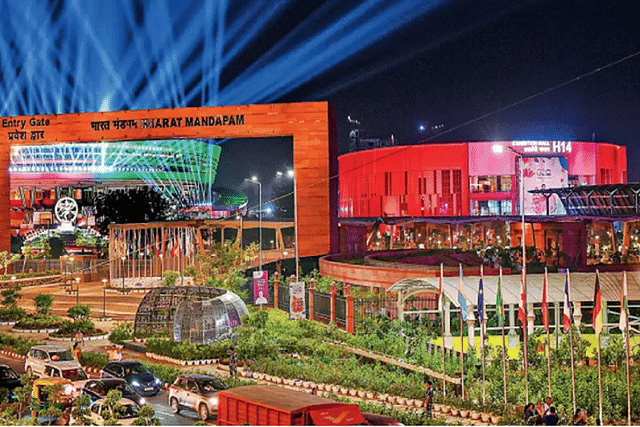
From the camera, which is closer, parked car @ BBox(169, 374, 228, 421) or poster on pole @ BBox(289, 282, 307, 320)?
parked car @ BBox(169, 374, 228, 421)

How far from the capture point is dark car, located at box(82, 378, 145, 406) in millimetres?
20719

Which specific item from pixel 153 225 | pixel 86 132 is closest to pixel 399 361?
pixel 153 225

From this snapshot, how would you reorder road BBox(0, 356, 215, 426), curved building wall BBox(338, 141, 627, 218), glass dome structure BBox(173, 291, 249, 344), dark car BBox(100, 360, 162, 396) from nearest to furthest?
road BBox(0, 356, 215, 426) → dark car BBox(100, 360, 162, 396) → glass dome structure BBox(173, 291, 249, 344) → curved building wall BBox(338, 141, 627, 218)

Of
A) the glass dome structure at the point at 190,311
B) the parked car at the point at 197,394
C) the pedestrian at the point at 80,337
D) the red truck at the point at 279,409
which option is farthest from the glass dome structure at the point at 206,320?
the red truck at the point at 279,409

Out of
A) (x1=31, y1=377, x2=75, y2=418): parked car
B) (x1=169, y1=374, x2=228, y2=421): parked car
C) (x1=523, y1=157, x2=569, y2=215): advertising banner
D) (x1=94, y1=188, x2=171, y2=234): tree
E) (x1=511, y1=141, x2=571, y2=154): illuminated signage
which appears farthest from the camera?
(x1=523, y1=157, x2=569, y2=215): advertising banner

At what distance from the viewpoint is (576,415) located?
Answer: 17.3 metres

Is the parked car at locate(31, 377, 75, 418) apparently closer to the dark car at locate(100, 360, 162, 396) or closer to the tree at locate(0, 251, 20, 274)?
the dark car at locate(100, 360, 162, 396)

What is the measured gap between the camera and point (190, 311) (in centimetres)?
2970

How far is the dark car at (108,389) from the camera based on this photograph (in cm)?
2072

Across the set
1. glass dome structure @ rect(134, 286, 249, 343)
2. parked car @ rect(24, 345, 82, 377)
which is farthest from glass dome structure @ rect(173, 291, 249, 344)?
parked car @ rect(24, 345, 82, 377)

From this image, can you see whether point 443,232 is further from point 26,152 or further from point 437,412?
point 437,412

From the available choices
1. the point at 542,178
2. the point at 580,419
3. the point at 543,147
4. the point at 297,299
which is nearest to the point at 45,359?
the point at 297,299

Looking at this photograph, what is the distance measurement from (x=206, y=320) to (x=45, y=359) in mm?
6053

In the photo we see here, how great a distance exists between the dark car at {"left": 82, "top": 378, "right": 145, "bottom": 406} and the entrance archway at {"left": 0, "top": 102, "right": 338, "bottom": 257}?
32.8 meters
